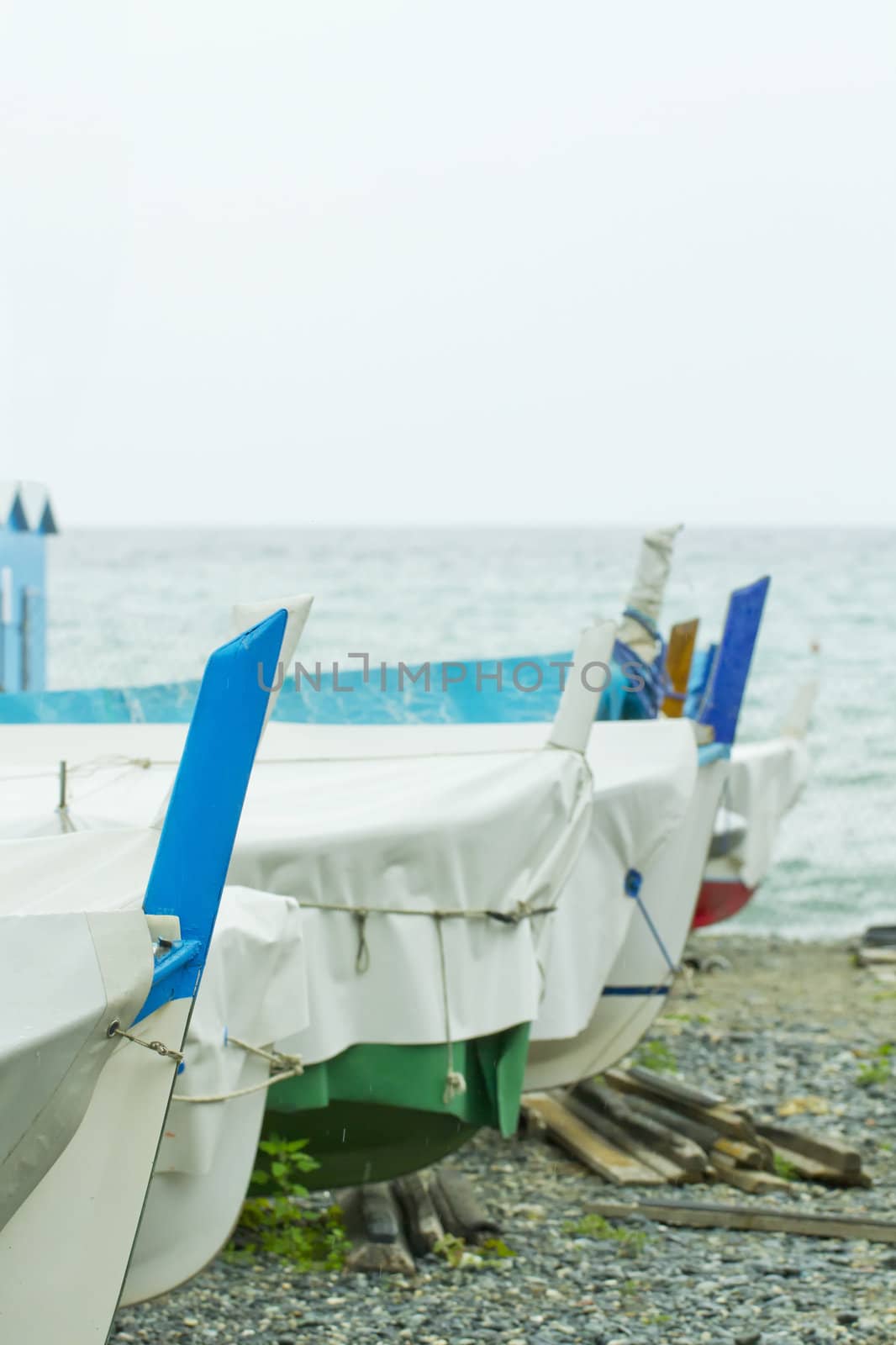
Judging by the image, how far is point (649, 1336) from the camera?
193 inches

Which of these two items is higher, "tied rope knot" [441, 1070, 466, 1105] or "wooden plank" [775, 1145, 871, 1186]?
"tied rope knot" [441, 1070, 466, 1105]

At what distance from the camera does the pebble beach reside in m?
4.86

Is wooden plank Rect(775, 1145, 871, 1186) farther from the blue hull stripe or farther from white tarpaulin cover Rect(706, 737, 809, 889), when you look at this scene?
white tarpaulin cover Rect(706, 737, 809, 889)

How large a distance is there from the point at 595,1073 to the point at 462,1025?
225cm

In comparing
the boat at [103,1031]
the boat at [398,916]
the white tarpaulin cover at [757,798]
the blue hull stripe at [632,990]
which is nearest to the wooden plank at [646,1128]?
the blue hull stripe at [632,990]

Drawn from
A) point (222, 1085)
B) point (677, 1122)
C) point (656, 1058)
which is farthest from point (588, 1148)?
point (222, 1085)

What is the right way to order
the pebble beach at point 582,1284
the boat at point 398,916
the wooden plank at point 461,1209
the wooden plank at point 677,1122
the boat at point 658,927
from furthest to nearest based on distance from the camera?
the boat at point 658,927
the wooden plank at point 677,1122
the wooden plank at point 461,1209
the boat at point 398,916
the pebble beach at point 582,1284

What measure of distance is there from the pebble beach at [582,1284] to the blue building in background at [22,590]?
Result: 8091 mm

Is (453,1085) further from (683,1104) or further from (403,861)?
(683,1104)

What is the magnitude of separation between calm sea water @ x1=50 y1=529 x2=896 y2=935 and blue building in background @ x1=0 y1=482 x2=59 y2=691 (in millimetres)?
376

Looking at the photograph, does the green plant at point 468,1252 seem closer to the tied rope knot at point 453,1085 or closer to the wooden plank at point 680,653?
the tied rope knot at point 453,1085

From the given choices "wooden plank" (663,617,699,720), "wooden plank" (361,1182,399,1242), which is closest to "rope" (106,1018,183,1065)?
"wooden plank" (361,1182,399,1242)

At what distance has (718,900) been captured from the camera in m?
13.7

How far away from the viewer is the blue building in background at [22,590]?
14.1m
